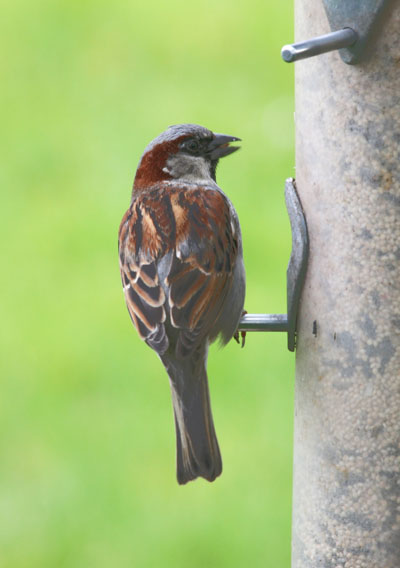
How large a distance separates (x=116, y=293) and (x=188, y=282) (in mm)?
3020

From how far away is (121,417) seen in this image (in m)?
6.52

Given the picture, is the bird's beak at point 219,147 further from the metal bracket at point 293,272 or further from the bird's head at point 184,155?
the metal bracket at point 293,272

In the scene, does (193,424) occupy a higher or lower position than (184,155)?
lower

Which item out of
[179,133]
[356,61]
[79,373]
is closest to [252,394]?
[79,373]

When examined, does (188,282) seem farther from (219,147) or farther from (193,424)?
(219,147)

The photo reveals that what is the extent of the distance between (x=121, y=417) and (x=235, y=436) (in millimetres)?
527

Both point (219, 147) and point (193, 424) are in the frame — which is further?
point (219, 147)

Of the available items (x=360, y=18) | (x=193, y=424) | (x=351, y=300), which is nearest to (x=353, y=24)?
(x=360, y=18)

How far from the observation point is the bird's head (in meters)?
4.64

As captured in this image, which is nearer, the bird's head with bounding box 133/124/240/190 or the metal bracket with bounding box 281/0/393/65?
the metal bracket with bounding box 281/0/393/65

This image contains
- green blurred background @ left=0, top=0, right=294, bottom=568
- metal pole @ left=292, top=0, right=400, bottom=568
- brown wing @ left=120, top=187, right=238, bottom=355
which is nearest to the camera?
metal pole @ left=292, top=0, right=400, bottom=568

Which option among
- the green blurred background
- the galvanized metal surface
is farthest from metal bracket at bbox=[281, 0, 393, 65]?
the green blurred background

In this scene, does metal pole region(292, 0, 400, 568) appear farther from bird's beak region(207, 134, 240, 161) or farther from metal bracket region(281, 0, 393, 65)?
bird's beak region(207, 134, 240, 161)

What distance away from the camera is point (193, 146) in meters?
4.65
